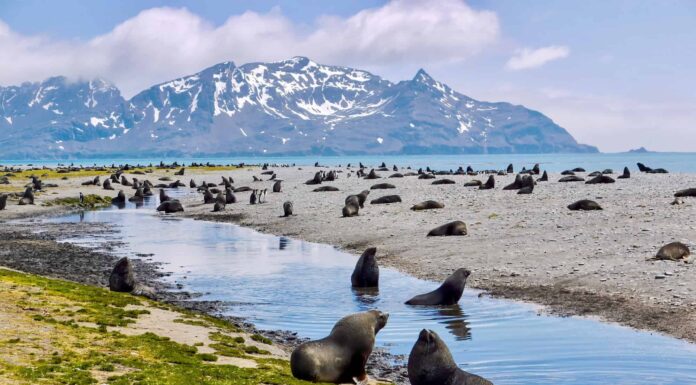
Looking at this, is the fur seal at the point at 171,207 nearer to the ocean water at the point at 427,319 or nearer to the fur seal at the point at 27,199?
the fur seal at the point at 27,199

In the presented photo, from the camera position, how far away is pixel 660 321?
52.4ft

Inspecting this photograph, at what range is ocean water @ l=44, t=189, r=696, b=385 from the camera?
43.4ft

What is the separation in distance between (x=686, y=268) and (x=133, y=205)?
49.1 metres

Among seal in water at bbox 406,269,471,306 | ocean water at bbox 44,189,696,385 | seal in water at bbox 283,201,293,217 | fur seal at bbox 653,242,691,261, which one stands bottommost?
ocean water at bbox 44,189,696,385

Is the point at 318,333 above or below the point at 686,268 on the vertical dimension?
below

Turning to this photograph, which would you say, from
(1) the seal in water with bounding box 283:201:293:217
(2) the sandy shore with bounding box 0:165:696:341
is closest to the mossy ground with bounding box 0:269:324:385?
(2) the sandy shore with bounding box 0:165:696:341

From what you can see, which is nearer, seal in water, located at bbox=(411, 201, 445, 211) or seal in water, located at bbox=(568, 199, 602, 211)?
seal in water, located at bbox=(568, 199, 602, 211)

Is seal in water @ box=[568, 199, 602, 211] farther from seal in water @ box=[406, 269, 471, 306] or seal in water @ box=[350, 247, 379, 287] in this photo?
seal in water @ box=[406, 269, 471, 306]

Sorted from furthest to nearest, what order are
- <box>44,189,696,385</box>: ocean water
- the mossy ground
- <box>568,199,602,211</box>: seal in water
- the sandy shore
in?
<box>568,199,602,211</box>: seal in water → the sandy shore → <box>44,189,696,385</box>: ocean water → the mossy ground

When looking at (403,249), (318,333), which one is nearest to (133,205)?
(403,249)

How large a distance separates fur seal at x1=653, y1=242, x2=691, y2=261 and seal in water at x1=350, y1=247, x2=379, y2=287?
812 cm

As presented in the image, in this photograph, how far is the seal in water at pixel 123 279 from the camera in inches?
817

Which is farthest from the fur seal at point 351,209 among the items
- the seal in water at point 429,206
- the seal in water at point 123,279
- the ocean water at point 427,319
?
the seal in water at point 123,279

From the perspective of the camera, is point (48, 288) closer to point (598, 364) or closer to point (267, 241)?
point (598, 364)
